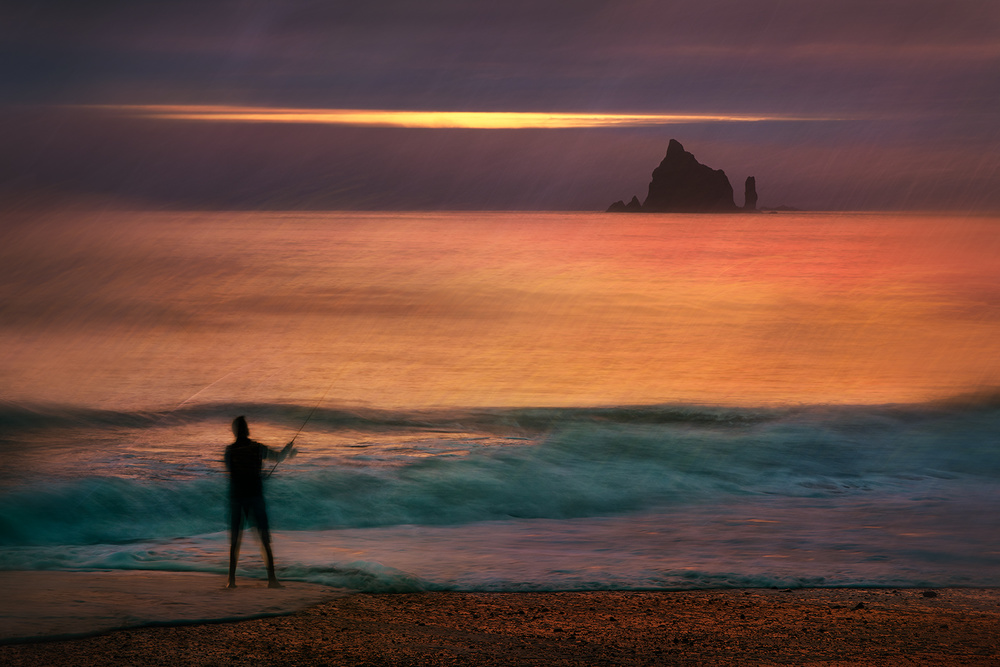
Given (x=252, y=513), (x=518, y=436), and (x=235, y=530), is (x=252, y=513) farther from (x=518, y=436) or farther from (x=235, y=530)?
(x=518, y=436)

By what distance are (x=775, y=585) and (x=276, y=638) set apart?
15.6 ft

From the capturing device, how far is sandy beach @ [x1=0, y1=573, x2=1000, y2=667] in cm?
680

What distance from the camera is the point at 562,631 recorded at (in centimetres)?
759

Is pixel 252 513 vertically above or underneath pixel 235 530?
above

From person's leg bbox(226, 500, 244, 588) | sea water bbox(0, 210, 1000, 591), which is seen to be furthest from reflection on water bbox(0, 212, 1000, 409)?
person's leg bbox(226, 500, 244, 588)

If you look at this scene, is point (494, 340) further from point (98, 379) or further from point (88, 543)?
point (88, 543)

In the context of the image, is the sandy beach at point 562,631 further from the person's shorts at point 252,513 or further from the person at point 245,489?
the person's shorts at point 252,513

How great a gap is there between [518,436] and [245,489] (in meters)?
12.0

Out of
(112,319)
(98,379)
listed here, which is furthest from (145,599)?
(112,319)

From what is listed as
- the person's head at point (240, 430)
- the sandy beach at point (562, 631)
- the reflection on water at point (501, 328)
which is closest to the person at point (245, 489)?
the person's head at point (240, 430)

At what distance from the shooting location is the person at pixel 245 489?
344 inches

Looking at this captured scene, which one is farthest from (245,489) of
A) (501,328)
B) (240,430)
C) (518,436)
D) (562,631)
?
(501,328)

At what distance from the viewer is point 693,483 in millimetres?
16281

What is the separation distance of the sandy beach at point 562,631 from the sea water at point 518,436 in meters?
0.66
